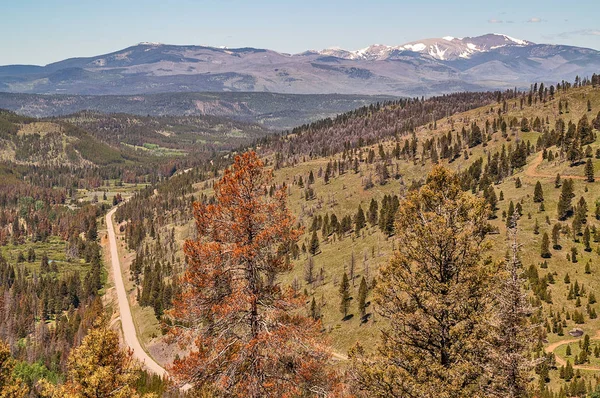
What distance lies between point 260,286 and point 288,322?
8.12 feet

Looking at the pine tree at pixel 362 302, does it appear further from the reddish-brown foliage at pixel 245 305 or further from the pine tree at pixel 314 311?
the reddish-brown foliage at pixel 245 305

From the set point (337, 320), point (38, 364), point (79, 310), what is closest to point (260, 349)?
point (337, 320)

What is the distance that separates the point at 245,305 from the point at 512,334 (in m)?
16.2

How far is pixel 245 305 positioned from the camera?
82.8 ft

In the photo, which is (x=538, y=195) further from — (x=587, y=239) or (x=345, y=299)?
(x=345, y=299)

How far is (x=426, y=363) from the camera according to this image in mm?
23844

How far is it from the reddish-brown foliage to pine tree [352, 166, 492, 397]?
12.2 ft

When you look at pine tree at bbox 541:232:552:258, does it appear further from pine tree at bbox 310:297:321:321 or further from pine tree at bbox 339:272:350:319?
pine tree at bbox 310:297:321:321

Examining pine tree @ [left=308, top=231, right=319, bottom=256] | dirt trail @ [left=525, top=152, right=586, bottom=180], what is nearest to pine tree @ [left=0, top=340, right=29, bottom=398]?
pine tree @ [left=308, top=231, right=319, bottom=256]

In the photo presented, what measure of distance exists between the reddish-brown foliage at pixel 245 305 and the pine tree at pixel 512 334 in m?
9.42

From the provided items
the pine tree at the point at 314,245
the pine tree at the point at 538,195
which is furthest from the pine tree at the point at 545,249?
the pine tree at the point at 314,245

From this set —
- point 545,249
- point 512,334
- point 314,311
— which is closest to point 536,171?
point 545,249

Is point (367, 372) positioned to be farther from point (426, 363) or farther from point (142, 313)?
point (142, 313)

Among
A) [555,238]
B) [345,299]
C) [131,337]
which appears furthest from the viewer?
[131,337]
